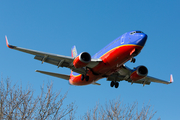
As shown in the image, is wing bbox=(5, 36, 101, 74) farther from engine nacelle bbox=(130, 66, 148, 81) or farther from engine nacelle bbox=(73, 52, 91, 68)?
engine nacelle bbox=(130, 66, 148, 81)

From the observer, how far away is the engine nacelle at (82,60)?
70.8 feet

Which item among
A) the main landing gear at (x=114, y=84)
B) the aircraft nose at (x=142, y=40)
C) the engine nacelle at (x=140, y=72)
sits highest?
the aircraft nose at (x=142, y=40)

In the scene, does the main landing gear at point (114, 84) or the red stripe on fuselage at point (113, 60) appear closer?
the red stripe on fuselage at point (113, 60)

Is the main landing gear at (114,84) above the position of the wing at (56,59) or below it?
below

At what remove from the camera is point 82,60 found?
21531 millimetres

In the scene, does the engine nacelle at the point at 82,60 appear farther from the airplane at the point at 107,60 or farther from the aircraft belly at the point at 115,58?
the aircraft belly at the point at 115,58

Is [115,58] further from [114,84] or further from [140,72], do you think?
[114,84]

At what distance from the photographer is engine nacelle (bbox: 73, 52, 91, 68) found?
21578 mm

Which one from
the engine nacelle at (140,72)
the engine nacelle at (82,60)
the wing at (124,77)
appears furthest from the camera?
the wing at (124,77)

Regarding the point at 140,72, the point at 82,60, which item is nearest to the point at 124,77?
the point at 140,72

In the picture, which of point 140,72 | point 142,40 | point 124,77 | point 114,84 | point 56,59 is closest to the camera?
point 142,40

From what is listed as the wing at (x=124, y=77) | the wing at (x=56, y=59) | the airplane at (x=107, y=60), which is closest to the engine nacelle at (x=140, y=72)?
the airplane at (x=107, y=60)

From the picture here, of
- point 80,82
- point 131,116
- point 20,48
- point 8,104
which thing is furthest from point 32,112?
point 80,82

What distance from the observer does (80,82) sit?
87.4 feet
